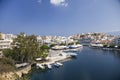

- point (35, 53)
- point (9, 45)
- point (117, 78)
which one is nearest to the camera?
point (117, 78)

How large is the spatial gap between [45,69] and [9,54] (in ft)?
3.93

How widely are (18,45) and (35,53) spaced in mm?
668

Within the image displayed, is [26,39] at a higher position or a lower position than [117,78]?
higher

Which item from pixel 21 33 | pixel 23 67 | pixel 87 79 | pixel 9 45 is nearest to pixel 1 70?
pixel 23 67

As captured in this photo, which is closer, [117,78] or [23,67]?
[117,78]

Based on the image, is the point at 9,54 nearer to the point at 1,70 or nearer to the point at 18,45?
the point at 18,45

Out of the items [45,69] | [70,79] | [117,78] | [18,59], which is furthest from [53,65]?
[117,78]

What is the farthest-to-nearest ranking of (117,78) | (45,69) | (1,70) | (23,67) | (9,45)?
(9,45), (45,69), (23,67), (117,78), (1,70)

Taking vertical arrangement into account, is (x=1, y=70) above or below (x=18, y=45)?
below

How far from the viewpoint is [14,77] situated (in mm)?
4203

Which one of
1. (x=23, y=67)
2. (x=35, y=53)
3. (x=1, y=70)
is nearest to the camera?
(x=1, y=70)

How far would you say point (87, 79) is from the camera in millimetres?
4730

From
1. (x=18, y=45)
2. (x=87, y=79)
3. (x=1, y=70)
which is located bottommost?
(x=87, y=79)

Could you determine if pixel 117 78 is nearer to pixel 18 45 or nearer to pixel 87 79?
pixel 87 79
